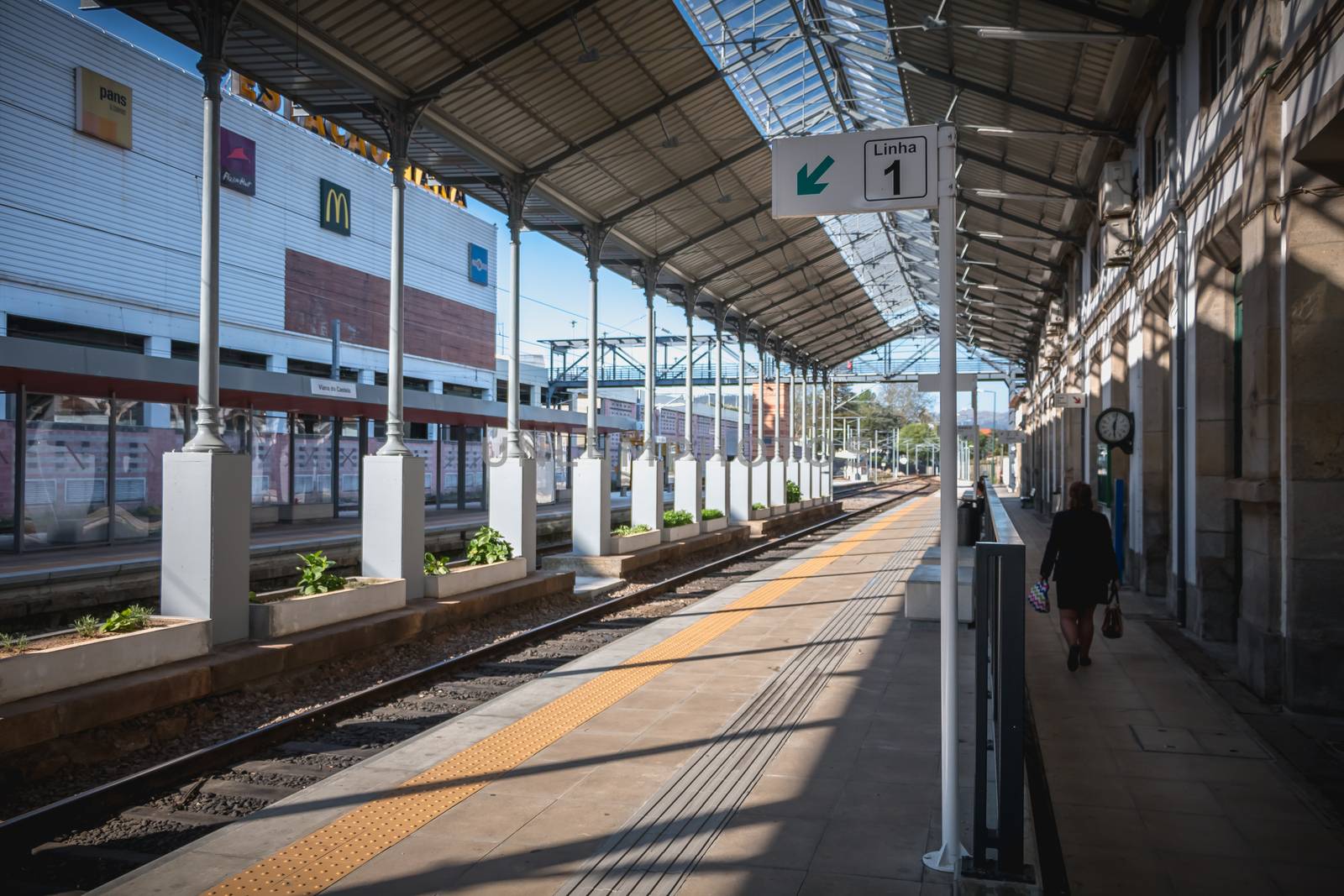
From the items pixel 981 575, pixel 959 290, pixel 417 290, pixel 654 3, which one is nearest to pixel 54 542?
pixel 654 3

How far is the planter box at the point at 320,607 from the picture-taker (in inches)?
332

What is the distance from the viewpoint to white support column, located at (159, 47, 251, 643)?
7.92 meters

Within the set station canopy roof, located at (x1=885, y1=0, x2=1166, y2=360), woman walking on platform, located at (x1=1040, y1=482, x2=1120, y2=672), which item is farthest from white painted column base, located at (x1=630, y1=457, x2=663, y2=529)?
woman walking on platform, located at (x1=1040, y1=482, x2=1120, y2=672)

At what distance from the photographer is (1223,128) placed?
28.9 ft

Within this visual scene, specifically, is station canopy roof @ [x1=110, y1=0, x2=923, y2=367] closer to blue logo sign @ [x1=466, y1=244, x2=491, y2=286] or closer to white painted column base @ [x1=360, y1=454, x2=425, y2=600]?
white painted column base @ [x1=360, y1=454, x2=425, y2=600]

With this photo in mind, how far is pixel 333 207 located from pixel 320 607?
2770cm

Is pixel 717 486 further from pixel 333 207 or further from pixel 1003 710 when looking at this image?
pixel 1003 710

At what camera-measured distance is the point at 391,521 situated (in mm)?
10594

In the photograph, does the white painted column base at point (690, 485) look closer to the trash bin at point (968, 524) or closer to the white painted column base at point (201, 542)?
the trash bin at point (968, 524)

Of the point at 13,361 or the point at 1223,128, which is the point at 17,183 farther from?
the point at 1223,128

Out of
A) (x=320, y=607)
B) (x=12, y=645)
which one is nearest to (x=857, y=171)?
(x=12, y=645)

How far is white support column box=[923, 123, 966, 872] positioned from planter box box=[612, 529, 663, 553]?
1283 centimetres

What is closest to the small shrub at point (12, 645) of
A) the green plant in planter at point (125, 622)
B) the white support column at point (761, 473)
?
the green plant in planter at point (125, 622)

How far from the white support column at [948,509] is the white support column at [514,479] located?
974 cm
